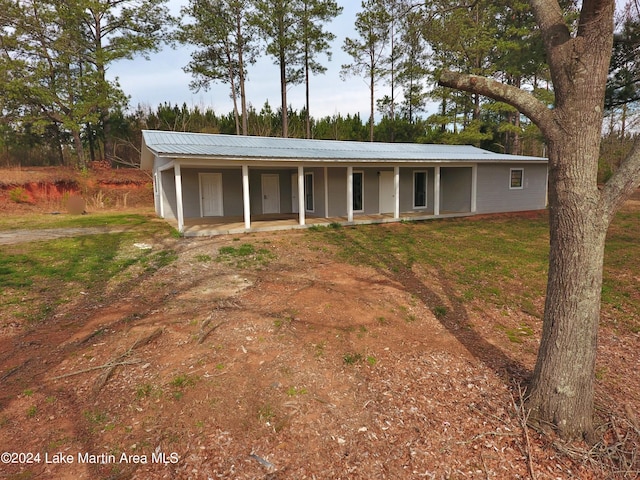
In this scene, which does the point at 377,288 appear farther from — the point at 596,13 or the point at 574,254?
the point at 596,13

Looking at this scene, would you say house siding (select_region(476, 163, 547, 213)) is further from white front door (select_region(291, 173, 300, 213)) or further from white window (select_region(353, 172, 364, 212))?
white front door (select_region(291, 173, 300, 213))

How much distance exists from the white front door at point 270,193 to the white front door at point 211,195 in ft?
5.98

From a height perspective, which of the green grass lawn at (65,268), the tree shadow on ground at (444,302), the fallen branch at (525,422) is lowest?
the fallen branch at (525,422)

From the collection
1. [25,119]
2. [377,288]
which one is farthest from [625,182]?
[25,119]

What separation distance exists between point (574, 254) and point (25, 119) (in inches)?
1077

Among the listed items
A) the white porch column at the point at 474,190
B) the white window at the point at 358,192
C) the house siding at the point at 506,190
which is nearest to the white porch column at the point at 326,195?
the white window at the point at 358,192

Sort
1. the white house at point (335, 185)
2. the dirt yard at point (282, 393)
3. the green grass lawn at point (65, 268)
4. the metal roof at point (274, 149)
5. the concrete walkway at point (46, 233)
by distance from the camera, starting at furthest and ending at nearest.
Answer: the white house at point (335, 185), the metal roof at point (274, 149), the concrete walkway at point (46, 233), the green grass lawn at point (65, 268), the dirt yard at point (282, 393)

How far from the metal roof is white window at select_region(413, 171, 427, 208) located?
3.71ft

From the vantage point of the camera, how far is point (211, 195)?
14.3 m

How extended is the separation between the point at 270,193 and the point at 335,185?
2.92 metres

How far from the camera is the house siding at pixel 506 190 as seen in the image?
15.7 metres

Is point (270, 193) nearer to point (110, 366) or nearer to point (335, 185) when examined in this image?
point (335, 185)

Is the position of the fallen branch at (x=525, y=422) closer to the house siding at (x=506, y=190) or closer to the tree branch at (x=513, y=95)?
the tree branch at (x=513, y=95)

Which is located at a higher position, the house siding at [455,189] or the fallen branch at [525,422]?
the house siding at [455,189]
